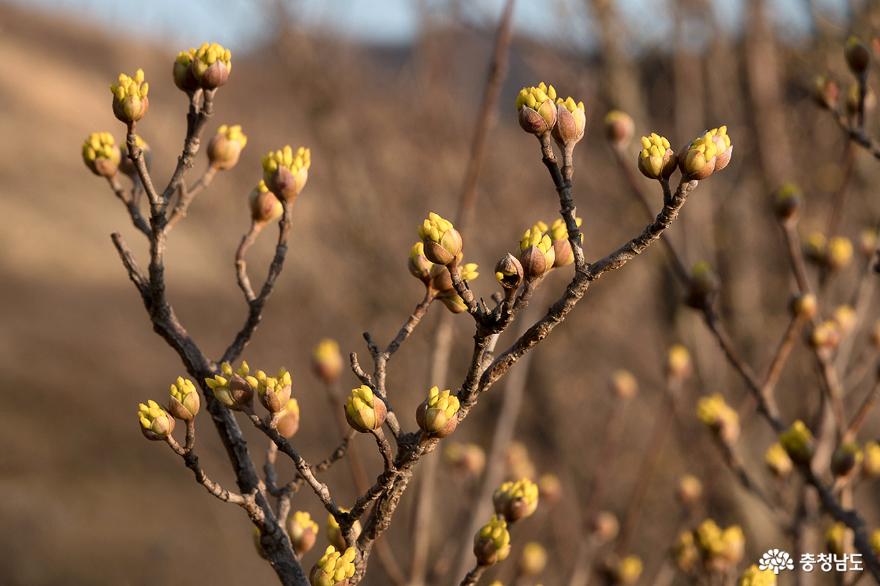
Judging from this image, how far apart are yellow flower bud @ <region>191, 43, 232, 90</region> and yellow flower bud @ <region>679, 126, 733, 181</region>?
599mm

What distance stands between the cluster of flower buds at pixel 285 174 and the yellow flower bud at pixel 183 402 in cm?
31

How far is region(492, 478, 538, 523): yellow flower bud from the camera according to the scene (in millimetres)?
1182

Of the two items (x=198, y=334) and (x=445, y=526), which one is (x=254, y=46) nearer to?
(x=445, y=526)

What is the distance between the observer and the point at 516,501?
1185 mm

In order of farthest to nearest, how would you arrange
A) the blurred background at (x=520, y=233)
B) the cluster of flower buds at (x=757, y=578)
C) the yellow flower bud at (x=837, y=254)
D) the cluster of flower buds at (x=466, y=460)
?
the blurred background at (x=520, y=233)
the cluster of flower buds at (x=466, y=460)
the yellow flower bud at (x=837, y=254)
the cluster of flower buds at (x=757, y=578)

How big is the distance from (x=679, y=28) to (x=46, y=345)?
9004 millimetres

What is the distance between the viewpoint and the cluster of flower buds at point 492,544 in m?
1.10

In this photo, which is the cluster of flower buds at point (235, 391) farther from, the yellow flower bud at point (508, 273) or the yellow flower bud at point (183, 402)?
the yellow flower bud at point (508, 273)

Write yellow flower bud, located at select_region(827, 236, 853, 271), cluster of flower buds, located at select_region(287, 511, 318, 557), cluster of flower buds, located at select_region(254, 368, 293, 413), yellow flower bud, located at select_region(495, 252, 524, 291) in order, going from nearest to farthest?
yellow flower bud, located at select_region(495, 252, 524, 291), cluster of flower buds, located at select_region(254, 368, 293, 413), cluster of flower buds, located at select_region(287, 511, 318, 557), yellow flower bud, located at select_region(827, 236, 853, 271)

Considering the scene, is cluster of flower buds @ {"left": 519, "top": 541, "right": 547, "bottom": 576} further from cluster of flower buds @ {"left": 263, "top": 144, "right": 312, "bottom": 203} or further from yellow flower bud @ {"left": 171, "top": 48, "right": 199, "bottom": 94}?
yellow flower bud @ {"left": 171, "top": 48, "right": 199, "bottom": 94}

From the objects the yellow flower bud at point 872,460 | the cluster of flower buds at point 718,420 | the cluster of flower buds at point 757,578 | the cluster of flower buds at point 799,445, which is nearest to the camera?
the cluster of flower buds at point 757,578

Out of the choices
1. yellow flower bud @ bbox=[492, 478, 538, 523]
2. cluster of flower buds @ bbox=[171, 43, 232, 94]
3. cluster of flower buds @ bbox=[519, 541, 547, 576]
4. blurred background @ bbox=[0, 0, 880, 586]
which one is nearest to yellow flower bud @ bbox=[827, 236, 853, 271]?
blurred background @ bbox=[0, 0, 880, 586]

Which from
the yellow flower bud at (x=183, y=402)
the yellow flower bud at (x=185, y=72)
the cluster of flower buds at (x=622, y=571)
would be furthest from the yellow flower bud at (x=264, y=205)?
the cluster of flower buds at (x=622, y=571)

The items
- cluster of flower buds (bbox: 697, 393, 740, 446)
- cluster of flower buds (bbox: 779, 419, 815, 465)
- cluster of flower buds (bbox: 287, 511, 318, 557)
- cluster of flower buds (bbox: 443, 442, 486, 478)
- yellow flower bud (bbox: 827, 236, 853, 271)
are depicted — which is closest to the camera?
cluster of flower buds (bbox: 287, 511, 318, 557)
